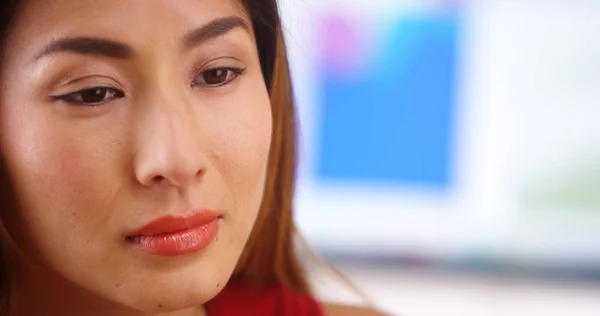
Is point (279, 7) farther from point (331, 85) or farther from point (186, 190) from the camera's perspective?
point (331, 85)

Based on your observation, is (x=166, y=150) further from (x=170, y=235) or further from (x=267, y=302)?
(x=267, y=302)

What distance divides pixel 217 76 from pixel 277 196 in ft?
0.84

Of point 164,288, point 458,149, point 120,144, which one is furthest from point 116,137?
point 458,149

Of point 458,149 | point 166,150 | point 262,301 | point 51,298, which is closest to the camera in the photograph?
point 166,150

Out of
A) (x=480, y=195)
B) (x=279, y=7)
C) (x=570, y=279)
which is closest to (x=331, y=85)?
(x=480, y=195)

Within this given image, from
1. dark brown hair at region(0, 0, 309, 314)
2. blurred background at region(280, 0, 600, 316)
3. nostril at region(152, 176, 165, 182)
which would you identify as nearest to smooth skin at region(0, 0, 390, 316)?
nostril at region(152, 176, 165, 182)

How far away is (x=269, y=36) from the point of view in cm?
76

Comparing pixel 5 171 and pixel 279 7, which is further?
pixel 279 7

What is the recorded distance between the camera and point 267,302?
0.88 metres

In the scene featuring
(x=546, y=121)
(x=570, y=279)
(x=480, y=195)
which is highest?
(x=546, y=121)

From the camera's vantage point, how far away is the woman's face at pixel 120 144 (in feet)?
2.02

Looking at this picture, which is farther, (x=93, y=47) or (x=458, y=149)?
(x=458, y=149)

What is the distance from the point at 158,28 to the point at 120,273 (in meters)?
0.18

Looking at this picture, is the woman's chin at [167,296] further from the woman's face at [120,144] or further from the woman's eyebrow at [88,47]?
the woman's eyebrow at [88,47]
